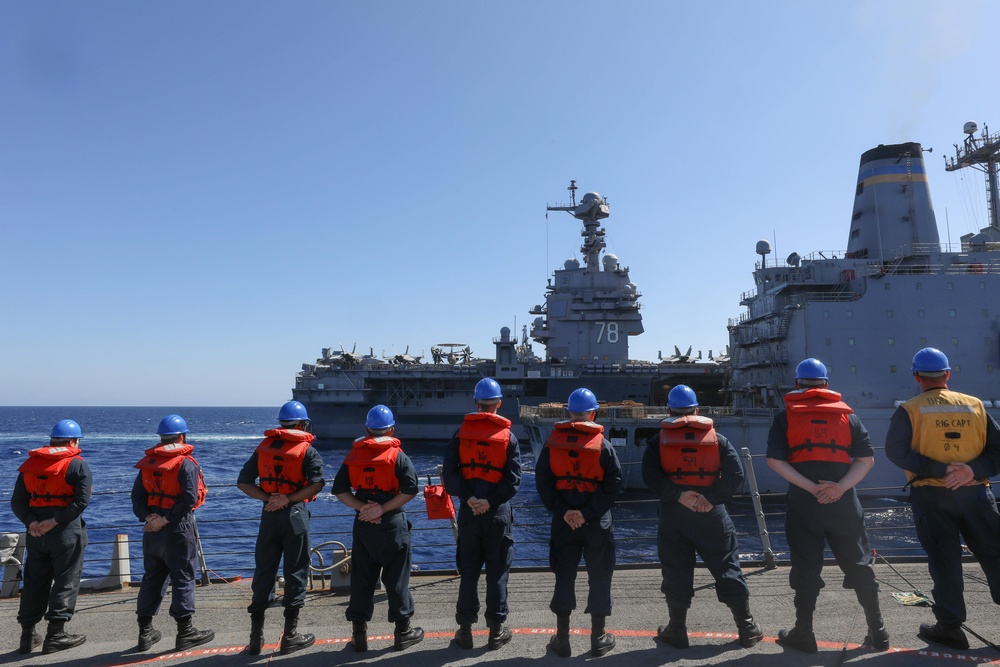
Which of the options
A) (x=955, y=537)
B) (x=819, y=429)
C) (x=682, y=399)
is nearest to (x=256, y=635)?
(x=682, y=399)

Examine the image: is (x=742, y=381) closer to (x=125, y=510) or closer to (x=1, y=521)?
(x=125, y=510)

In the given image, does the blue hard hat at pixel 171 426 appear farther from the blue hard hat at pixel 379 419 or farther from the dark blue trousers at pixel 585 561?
the dark blue trousers at pixel 585 561

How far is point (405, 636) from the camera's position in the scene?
4.26 metres

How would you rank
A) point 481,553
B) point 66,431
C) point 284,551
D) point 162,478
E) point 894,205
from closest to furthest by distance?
point 481,553, point 284,551, point 162,478, point 66,431, point 894,205

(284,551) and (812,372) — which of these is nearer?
(812,372)

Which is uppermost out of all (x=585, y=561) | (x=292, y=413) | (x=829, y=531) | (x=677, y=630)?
(x=292, y=413)

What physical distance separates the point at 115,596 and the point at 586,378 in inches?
1356

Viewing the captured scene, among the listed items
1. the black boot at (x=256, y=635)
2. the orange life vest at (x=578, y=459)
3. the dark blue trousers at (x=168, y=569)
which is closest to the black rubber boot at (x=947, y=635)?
the orange life vest at (x=578, y=459)

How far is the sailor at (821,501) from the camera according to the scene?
3873 millimetres

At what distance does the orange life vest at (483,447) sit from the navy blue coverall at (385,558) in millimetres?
423

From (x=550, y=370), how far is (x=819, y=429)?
115 feet

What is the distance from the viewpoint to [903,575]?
571cm

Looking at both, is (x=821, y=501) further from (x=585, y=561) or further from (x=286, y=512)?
(x=286, y=512)

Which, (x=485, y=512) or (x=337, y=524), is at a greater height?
(x=485, y=512)
